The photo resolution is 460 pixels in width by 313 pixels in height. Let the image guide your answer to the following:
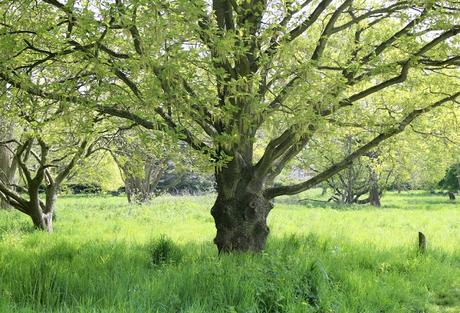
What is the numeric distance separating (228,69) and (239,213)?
240 cm

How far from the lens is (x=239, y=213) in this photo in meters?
7.29

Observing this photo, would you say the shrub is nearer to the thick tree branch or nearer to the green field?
the green field

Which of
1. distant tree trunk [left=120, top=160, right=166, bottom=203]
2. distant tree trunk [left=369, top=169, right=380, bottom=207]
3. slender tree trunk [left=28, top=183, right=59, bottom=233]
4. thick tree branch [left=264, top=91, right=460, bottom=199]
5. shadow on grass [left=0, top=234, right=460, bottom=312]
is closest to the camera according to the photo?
shadow on grass [left=0, top=234, right=460, bottom=312]

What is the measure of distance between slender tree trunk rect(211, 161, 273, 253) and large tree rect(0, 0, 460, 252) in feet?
0.05

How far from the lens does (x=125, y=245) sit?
8.30 m

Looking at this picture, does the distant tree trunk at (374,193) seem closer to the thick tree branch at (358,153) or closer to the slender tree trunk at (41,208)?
the slender tree trunk at (41,208)

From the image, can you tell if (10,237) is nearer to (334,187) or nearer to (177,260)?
(177,260)

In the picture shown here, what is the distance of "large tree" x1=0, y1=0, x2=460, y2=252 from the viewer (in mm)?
4738

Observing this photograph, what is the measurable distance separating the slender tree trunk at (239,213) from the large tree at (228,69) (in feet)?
0.05

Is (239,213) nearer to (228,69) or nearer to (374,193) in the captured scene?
(228,69)

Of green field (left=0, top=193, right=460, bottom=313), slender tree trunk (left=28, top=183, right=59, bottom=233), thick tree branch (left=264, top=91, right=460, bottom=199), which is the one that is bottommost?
green field (left=0, top=193, right=460, bottom=313)

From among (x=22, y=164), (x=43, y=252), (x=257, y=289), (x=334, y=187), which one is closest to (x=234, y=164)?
(x=257, y=289)

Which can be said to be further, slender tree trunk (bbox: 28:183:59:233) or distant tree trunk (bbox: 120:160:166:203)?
distant tree trunk (bbox: 120:160:166:203)

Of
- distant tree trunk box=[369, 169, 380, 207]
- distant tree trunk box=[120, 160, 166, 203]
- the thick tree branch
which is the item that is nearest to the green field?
the thick tree branch
